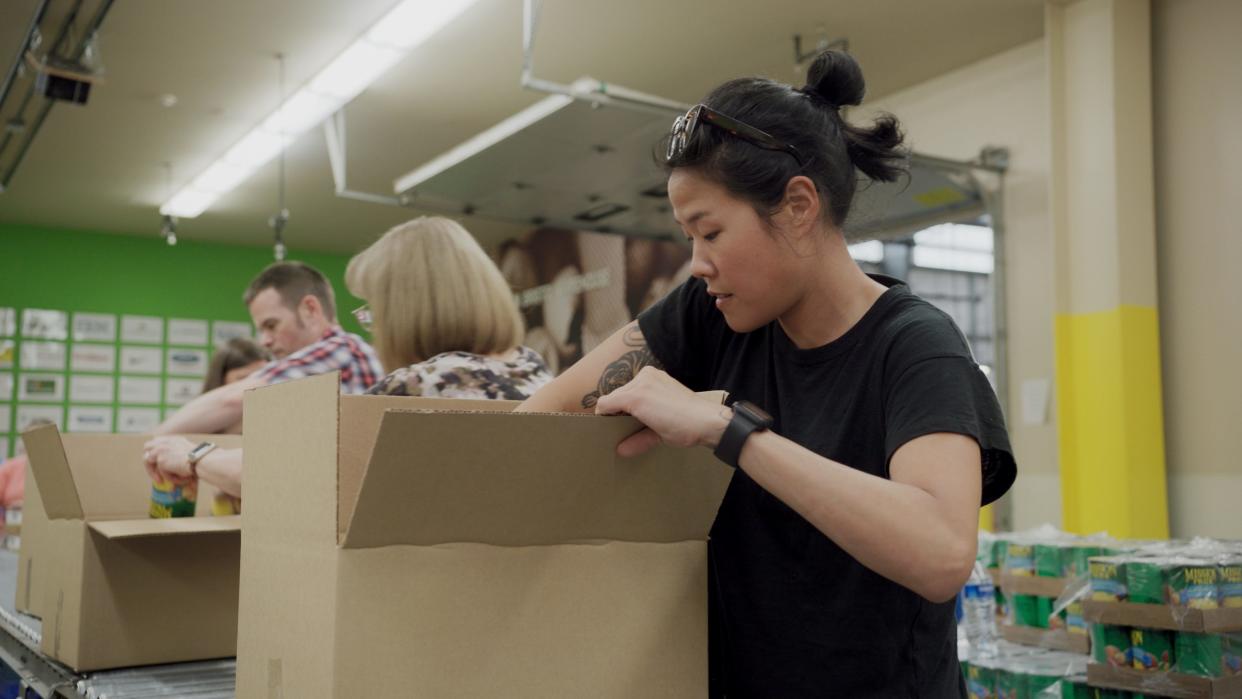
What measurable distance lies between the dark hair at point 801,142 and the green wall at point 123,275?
25.6 ft

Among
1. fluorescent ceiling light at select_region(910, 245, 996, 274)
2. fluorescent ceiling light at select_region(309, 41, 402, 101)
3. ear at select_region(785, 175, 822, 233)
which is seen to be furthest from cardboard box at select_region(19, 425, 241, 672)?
fluorescent ceiling light at select_region(910, 245, 996, 274)

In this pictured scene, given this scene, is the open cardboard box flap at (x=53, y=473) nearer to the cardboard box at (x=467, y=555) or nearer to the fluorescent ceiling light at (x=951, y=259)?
the cardboard box at (x=467, y=555)

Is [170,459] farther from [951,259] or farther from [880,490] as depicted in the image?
[951,259]

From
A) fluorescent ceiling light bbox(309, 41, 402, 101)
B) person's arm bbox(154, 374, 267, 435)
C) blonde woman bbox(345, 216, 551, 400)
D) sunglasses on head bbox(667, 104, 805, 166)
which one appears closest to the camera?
sunglasses on head bbox(667, 104, 805, 166)

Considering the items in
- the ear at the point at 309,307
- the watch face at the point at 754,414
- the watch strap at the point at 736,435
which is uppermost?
the ear at the point at 309,307

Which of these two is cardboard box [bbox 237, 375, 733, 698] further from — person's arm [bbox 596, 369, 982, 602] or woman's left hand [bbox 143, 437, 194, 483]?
woman's left hand [bbox 143, 437, 194, 483]

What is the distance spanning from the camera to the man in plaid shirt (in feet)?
8.91

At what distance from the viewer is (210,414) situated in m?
2.86

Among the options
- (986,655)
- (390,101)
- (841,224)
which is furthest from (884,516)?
(390,101)

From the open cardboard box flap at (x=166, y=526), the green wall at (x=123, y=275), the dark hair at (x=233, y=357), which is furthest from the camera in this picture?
the green wall at (x=123, y=275)

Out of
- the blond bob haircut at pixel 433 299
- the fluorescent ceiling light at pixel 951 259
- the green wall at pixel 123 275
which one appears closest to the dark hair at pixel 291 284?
the blond bob haircut at pixel 433 299

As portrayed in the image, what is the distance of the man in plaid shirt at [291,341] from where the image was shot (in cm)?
272

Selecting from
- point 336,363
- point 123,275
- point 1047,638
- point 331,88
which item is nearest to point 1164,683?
point 1047,638

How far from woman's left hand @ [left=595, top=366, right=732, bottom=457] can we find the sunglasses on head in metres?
0.32
